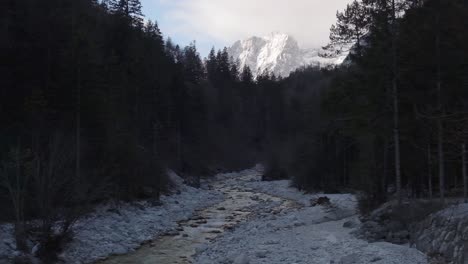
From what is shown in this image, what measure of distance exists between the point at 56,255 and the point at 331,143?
3653 cm

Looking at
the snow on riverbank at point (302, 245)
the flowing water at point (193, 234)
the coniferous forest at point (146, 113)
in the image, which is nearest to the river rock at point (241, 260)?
the snow on riverbank at point (302, 245)

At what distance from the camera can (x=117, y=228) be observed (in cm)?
2398

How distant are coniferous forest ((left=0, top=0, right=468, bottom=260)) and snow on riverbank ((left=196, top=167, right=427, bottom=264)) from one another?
10.4 feet

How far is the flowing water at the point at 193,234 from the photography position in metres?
19.0

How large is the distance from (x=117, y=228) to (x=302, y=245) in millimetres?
10585

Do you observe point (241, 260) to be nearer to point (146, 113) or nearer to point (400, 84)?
point (400, 84)

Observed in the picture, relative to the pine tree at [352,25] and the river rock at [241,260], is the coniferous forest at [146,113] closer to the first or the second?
the pine tree at [352,25]

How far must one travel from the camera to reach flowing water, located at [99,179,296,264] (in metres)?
19.0

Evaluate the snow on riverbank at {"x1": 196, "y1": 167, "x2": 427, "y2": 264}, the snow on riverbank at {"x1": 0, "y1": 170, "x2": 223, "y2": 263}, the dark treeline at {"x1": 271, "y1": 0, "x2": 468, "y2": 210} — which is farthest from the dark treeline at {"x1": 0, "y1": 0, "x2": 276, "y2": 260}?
the dark treeline at {"x1": 271, "y1": 0, "x2": 468, "y2": 210}

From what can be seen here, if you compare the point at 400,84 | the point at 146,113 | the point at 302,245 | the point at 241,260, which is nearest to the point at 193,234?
the point at 302,245

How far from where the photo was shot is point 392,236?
17766 millimetres

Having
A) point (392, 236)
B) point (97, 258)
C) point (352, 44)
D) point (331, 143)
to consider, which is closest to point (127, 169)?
point (97, 258)

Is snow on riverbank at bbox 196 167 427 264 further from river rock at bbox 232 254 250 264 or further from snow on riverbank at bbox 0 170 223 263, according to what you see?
snow on riverbank at bbox 0 170 223 263

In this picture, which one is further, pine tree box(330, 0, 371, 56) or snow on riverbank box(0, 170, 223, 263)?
pine tree box(330, 0, 371, 56)
